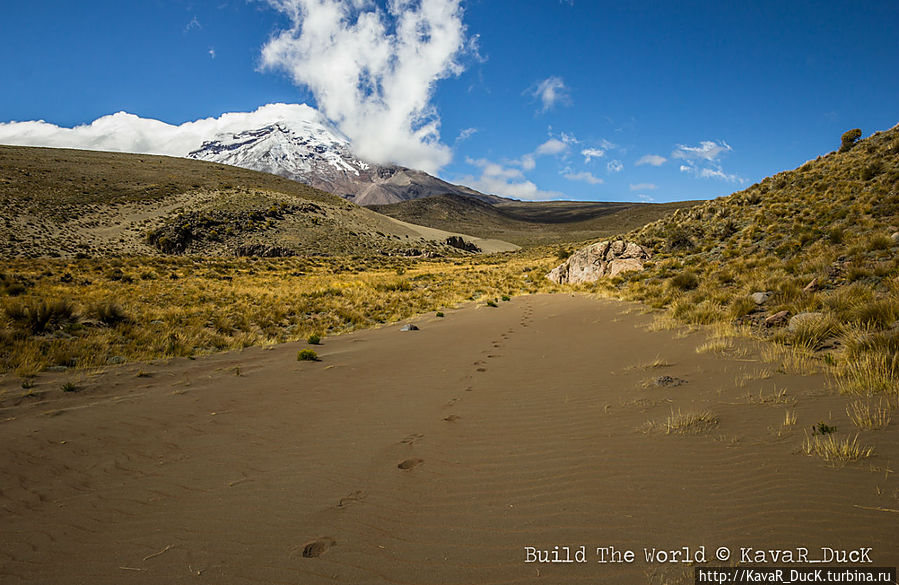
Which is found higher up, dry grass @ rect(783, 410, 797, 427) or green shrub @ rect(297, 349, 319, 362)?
dry grass @ rect(783, 410, 797, 427)

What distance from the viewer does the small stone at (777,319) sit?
23.7 ft

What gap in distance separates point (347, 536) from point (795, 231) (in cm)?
1780

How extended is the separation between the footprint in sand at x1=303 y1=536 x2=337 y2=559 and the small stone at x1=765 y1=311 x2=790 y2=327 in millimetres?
8445

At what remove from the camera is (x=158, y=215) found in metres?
69.4

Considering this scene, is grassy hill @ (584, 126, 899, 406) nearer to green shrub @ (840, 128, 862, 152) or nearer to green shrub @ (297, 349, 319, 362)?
green shrub @ (840, 128, 862, 152)

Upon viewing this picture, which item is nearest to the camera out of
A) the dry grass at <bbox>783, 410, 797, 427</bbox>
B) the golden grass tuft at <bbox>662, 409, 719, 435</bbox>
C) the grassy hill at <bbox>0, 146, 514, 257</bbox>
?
the dry grass at <bbox>783, 410, 797, 427</bbox>

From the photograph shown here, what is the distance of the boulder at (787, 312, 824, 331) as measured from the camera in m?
6.31

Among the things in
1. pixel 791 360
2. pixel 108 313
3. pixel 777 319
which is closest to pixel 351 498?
pixel 791 360

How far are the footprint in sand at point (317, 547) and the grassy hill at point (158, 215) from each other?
198 ft

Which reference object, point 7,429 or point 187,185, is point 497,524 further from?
point 187,185

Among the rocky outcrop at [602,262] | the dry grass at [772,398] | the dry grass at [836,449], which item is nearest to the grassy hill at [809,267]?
the dry grass at [772,398]

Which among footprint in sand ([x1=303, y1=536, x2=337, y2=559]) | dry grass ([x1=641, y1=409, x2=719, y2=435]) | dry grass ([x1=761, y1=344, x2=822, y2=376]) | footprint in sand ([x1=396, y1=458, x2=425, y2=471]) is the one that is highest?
dry grass ([x1=761, y1=344, x2=822, y2=376])

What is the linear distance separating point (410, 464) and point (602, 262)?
20.3 m

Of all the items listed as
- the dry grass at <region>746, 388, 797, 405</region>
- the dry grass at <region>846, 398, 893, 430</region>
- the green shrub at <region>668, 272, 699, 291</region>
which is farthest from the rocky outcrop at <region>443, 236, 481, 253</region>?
the dry grass at <region>846, 398, 893, 430</region>
